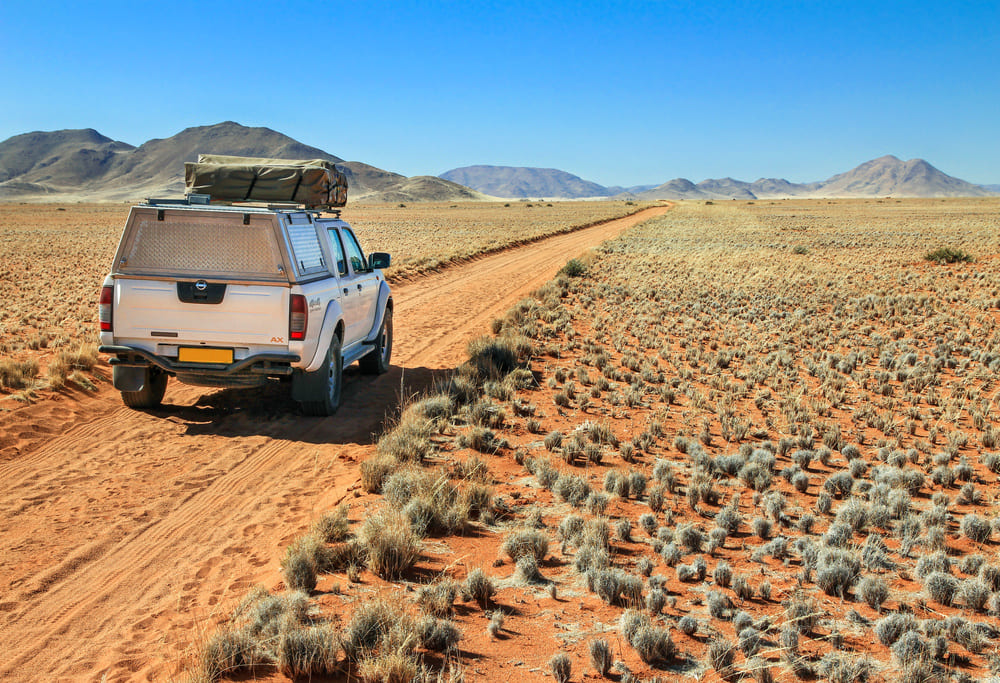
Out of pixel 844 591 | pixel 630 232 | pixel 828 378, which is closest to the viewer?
pixel 844 591

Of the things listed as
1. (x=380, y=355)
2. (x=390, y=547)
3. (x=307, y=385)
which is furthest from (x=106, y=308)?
(x=390, y=547)

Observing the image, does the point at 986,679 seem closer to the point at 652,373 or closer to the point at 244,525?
the point at 244,525

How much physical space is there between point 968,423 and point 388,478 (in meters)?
7.43

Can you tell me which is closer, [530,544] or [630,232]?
[530,544]

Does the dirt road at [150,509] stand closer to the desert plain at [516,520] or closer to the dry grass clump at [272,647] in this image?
the desert plain at [516,520]

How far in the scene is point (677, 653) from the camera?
391cm

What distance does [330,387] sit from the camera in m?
8.48

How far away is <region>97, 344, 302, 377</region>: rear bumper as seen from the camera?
7.50 m

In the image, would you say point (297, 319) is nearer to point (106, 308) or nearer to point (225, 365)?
point (225, 365)

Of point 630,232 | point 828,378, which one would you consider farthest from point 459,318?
point 630,232

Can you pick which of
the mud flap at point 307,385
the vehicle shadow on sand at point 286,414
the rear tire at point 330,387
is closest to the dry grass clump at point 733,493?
the vehicle shadow on sand at point 286,414

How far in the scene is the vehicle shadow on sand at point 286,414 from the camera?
789cm

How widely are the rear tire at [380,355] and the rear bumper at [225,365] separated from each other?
2.97 m

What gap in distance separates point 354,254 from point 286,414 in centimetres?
262
